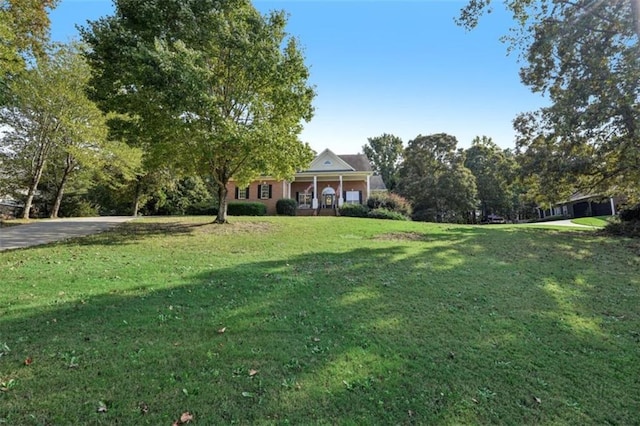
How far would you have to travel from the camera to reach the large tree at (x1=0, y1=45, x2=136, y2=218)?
19.7 metres

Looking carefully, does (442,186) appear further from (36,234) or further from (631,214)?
(36,234)

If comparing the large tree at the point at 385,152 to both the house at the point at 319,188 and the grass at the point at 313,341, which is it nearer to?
the house at the point at 319,188

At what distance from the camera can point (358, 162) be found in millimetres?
35156

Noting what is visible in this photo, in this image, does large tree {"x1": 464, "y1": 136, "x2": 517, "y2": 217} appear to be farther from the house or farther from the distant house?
the house

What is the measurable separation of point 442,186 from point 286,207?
64.1 feet

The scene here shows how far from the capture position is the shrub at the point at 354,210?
26203 millimetres

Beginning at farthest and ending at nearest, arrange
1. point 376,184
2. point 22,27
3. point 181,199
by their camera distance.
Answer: point 376,184 → point 181,199 → point 22,27

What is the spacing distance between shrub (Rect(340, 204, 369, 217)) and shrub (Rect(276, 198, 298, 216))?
15.9ft

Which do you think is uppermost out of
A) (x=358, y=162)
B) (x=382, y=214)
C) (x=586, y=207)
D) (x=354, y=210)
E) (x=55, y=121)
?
(x=55, y=121)

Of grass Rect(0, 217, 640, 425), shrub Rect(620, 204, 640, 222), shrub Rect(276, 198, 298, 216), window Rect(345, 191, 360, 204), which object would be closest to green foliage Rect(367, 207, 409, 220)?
window Rect(345, 191, 360, 204)

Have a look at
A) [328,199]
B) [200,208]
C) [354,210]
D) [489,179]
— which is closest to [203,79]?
[354,210]

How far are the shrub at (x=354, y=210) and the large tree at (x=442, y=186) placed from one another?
1566cm

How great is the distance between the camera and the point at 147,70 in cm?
1167

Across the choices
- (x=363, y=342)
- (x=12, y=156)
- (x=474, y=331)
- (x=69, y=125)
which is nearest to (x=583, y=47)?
(x=474, y=331)
